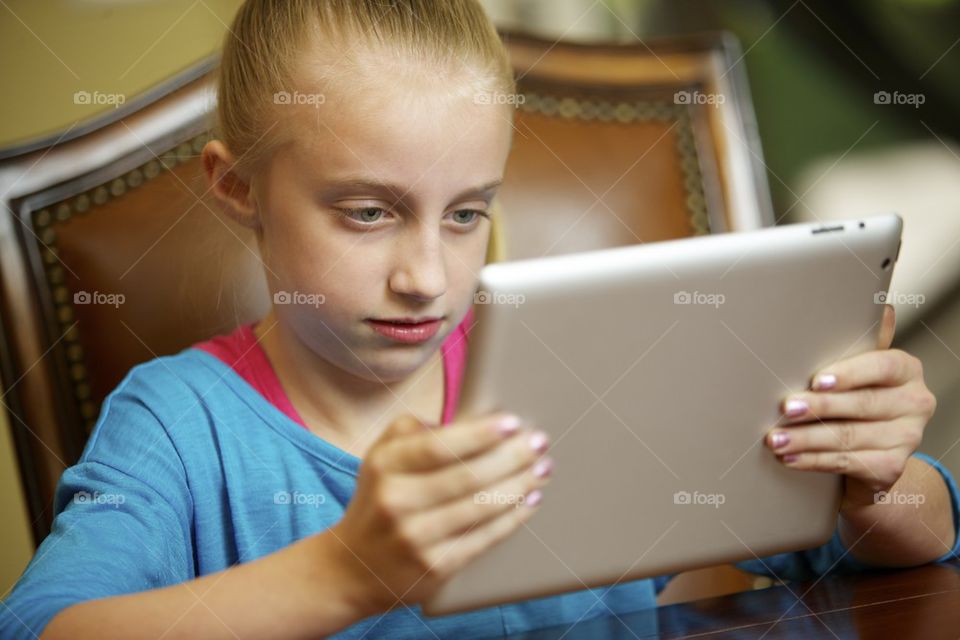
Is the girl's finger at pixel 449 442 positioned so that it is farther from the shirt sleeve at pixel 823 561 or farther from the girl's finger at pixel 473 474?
the shirt sleeve at pixel 823 561

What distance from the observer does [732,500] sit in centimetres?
66

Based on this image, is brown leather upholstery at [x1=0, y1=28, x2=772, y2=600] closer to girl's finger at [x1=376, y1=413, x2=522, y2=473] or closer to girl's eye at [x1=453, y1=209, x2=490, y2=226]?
girl's eye at [x1=453, y1=209, x2=490, y2=226]

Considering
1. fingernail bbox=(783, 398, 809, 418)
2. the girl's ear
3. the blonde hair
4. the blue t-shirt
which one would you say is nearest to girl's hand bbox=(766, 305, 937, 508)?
fingernail bbox=(783, 398, 809, 418)

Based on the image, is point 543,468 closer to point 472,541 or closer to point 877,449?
point 472,541

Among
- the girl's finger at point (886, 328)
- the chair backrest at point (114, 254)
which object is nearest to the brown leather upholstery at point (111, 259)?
the chair backrest at point (114, 254)

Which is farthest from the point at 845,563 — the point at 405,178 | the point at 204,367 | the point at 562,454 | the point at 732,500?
the point at 204,367

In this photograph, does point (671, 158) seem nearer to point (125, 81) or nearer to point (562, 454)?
point (125, 81)

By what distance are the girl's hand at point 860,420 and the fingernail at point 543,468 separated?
0.52ft

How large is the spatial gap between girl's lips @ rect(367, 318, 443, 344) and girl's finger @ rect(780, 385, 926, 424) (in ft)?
1.04

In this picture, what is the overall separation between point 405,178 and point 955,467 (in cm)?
160

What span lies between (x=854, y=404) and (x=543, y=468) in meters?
0.25

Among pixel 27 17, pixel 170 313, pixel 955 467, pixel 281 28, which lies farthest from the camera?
pixel 955 467

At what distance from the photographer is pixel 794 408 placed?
25.7 inches

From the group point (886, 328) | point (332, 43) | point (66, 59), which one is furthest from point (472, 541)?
point (66, 59)
